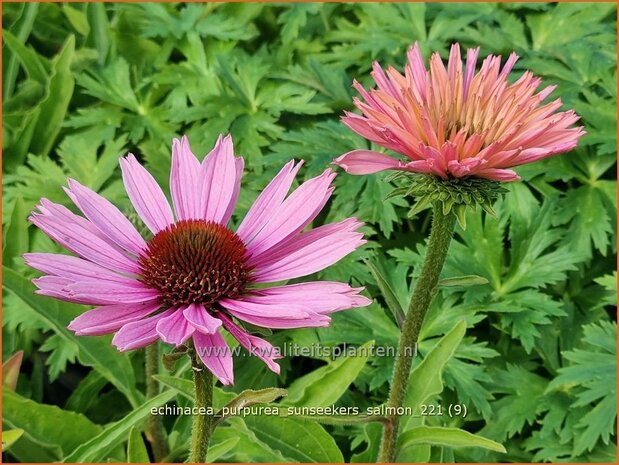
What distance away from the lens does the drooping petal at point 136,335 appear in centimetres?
84

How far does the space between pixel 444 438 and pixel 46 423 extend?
2.73ft

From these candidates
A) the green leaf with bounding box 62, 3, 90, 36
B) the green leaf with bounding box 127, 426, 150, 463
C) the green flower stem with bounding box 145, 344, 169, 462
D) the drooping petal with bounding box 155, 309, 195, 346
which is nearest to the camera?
the drooping petal with bounding box 155, 309, 195, 346

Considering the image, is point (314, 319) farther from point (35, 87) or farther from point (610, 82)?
point (35, 87)

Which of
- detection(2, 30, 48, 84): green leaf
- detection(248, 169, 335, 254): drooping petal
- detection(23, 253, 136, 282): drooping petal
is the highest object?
detection(2, 30, 48, 84): green leaf

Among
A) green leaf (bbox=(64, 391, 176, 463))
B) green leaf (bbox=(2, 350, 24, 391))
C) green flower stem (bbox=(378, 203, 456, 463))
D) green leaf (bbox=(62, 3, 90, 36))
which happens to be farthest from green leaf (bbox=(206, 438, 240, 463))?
green leaf (bbox=(62, 3, 90, 36))

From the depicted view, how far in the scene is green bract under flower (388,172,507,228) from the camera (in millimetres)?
1012

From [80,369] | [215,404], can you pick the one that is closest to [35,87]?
[80,369]

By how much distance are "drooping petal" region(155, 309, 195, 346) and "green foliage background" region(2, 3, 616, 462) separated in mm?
268

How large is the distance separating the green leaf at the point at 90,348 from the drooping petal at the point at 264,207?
661 millimetres

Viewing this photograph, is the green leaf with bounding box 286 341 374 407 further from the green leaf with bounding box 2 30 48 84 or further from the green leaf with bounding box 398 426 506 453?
the green leaf with bounding box 2 30 48 84

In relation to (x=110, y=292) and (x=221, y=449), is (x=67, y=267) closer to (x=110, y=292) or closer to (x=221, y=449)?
(x=110, y=292)

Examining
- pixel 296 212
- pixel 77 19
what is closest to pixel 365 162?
pixel 296 212

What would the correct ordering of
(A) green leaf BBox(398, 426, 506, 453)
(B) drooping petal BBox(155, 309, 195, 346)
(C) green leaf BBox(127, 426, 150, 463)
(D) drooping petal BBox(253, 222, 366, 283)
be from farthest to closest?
(C) green leaf BBox(127, 426, 150, 463) < (A) green leaf BBox(398, 426, 506, 453) < (D) drooping petal BBox(253, 222, 366, 283) < (B) drooping petal BBox(155, 309, 195, 346)

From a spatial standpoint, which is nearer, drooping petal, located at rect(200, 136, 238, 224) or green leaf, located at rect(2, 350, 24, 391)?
drooping petal, located at rect(200, 136, 238, 224)
